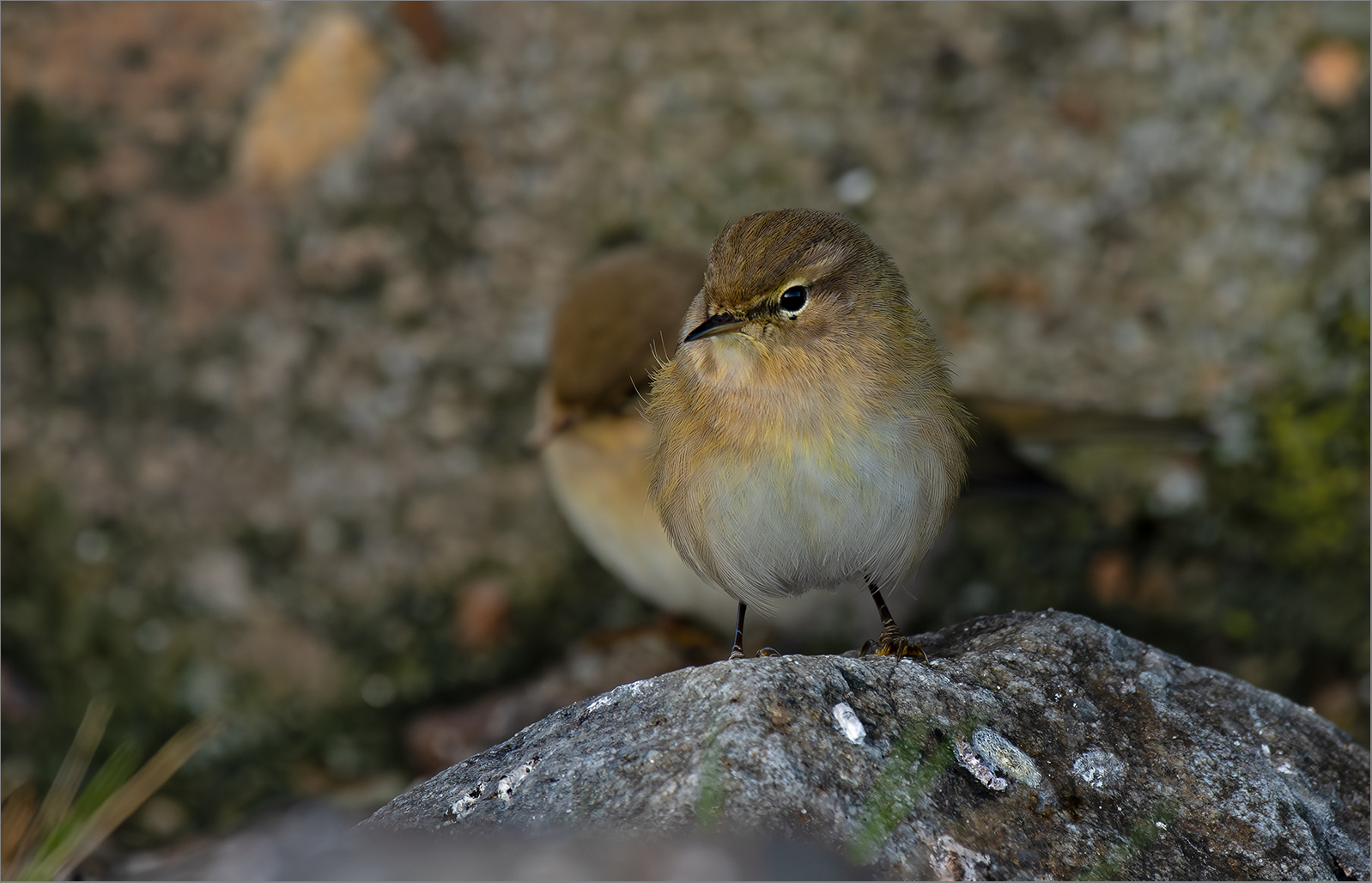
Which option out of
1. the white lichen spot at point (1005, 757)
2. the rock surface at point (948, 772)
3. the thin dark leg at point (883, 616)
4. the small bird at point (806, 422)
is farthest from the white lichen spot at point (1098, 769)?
the thin dark leg at point (883, 616)

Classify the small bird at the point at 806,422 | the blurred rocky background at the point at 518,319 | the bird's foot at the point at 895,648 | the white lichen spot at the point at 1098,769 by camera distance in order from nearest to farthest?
1. the white lichen spot at the point at 1098,769
2. the small bird at the point at 806,422
3. the bird's foot at the point at 895,648
4. the blurred rocky background at the point at 518,319

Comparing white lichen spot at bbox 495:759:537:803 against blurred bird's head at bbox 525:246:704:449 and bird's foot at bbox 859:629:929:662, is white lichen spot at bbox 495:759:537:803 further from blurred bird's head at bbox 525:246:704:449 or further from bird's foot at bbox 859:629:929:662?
blurred bird's head at bbox 525:246:704:449

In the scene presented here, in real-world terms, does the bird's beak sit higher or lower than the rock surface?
higher

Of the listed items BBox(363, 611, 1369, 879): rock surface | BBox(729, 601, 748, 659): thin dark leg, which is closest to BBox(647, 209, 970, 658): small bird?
BBox(729, 601, 748, 659): thin dark leg

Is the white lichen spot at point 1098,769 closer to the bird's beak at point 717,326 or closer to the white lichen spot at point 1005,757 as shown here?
the white lichen spot at point 1005,757

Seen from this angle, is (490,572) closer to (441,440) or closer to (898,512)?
(441,440)

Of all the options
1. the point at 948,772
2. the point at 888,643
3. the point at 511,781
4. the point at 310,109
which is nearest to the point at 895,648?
the point at 888,643

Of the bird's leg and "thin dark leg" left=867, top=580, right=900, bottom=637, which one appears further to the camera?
"thin dark leg" left=867, top=580, right=900, bottom=637
